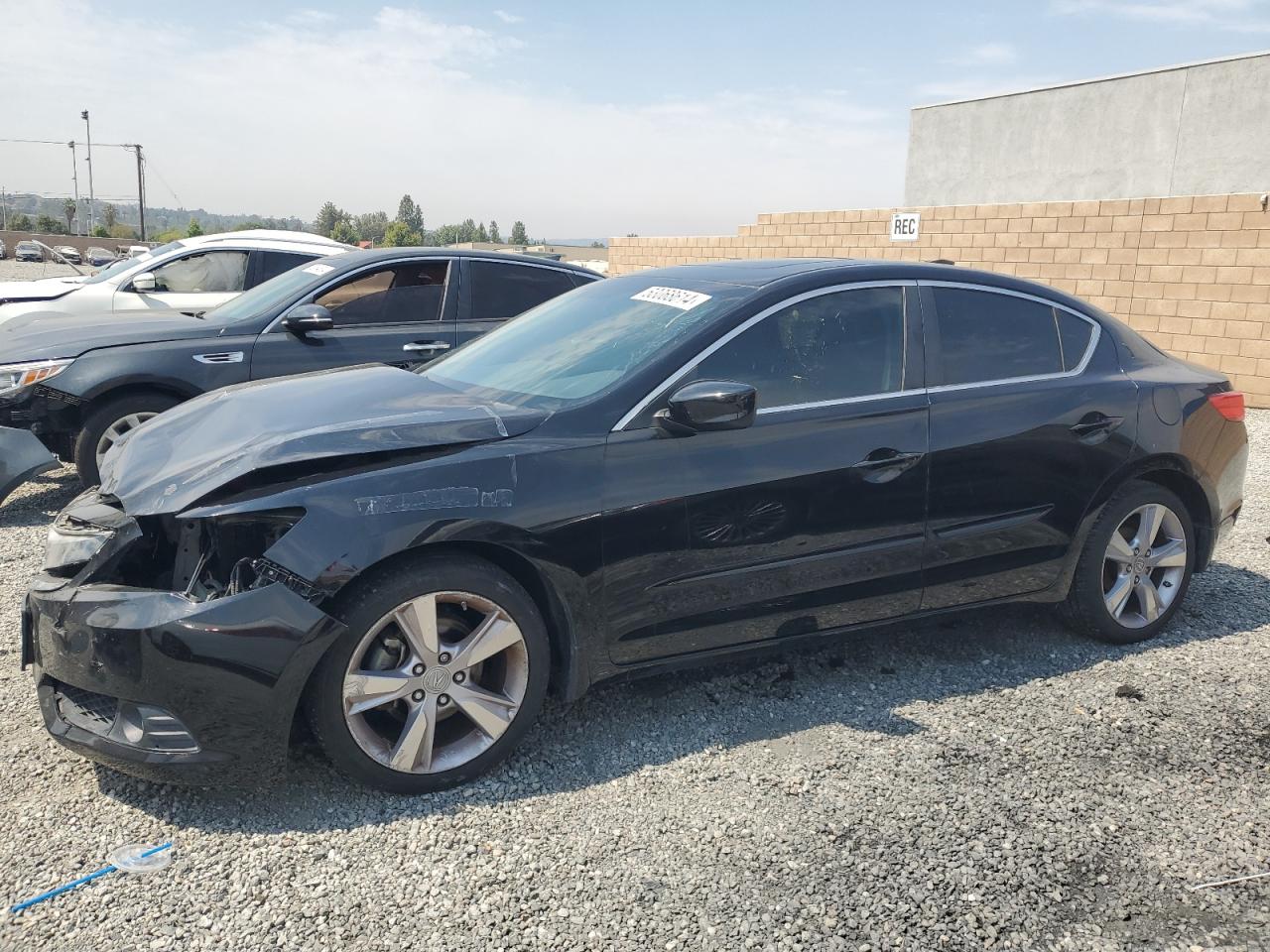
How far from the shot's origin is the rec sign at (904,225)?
627 inches

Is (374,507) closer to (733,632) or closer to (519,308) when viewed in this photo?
(733,632)

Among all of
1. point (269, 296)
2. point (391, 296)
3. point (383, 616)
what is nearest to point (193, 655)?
point (383, 616)

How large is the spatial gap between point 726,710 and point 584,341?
153 cm

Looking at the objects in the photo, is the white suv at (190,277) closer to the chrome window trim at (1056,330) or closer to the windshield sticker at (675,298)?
the windshield sticker at (675,298)

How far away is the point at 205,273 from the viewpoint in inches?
361

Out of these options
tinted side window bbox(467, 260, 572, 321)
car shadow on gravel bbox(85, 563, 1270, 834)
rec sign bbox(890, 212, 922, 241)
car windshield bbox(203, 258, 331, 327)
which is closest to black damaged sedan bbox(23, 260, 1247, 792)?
car shadow on gravel bbox(85, 563, 1270, 834)

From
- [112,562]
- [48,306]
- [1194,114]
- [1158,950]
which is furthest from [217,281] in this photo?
[1194,114]

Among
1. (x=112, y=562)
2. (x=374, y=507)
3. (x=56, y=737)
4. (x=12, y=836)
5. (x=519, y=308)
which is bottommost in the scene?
(x=12, y=836)

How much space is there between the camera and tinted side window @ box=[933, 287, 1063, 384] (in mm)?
4125

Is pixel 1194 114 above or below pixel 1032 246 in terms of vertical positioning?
above

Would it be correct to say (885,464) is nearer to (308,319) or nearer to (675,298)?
(675,298)

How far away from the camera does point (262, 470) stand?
3.06 meters

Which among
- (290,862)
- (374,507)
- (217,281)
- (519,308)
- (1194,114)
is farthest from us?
(1194,114)

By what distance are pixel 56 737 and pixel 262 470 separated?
1019 mm
